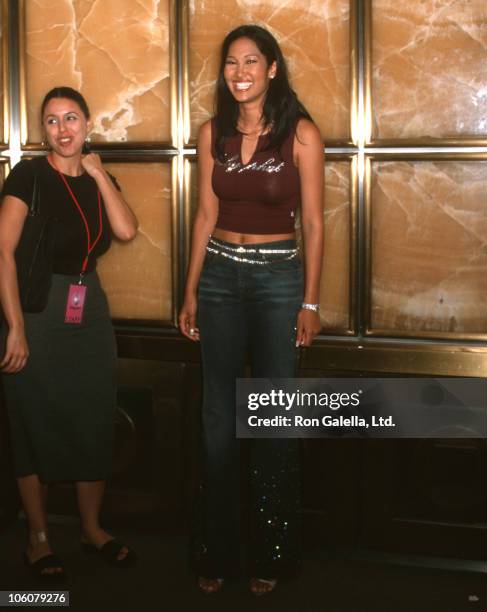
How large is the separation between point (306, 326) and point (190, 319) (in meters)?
0.42

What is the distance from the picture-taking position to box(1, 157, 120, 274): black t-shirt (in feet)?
8.43

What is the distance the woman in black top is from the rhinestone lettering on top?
466 mm

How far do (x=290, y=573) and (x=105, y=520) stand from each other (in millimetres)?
847

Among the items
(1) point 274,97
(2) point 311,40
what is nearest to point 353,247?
(1) point 274,97

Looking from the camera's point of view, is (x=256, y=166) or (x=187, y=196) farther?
(x=187, y=196)

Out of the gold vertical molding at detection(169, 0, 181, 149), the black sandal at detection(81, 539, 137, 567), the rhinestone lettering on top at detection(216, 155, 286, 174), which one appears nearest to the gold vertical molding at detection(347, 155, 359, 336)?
the rhinestone lettering on top at detection(216, 155, 286, 174)

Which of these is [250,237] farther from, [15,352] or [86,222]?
[15,352]

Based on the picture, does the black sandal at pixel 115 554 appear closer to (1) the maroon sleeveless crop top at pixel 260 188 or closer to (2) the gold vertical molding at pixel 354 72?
(1) the maroon sleeveless crop top at pixel 260 188

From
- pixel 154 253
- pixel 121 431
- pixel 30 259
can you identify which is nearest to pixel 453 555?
pixel 121 431

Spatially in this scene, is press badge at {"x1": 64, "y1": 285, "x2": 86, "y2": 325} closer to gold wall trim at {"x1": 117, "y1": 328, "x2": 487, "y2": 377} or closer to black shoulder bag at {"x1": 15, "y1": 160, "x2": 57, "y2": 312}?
black shoulder bag at {"x1": 15, "y1": 160, "x2": 57, "y2": 312}

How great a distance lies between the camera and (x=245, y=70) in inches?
95.5

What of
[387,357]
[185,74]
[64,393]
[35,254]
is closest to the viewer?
[35,254]

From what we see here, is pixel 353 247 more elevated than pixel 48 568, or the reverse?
pixel 353 247

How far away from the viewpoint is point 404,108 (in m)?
2.71
